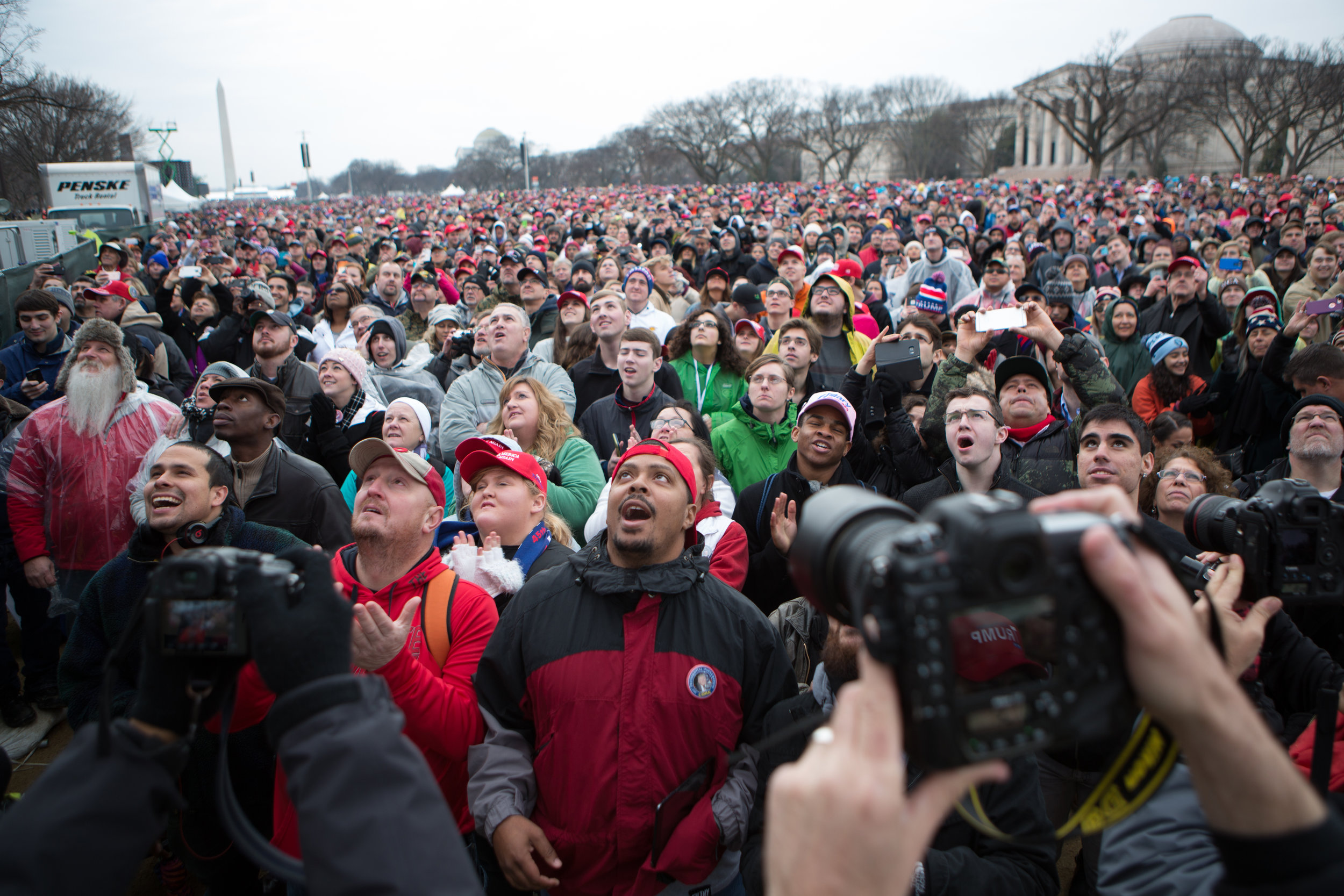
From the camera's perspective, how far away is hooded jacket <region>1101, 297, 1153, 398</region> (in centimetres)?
677

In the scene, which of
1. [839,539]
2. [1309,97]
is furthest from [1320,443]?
[1309,97]

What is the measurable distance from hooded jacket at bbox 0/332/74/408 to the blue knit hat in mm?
8168

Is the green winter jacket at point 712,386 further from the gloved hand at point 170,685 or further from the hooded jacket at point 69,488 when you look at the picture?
the gloved hand at point 170,685

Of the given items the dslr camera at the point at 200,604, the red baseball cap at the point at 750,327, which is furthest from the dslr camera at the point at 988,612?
the red baseball cap at the point at 750,327

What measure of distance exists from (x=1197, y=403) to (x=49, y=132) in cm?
3499

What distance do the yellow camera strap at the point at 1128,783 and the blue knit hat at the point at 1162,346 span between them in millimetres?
5831

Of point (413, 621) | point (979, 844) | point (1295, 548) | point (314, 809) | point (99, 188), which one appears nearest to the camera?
point (314, 809)

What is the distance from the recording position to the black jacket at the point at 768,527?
150 inches

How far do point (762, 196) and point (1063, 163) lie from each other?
58.0 metres

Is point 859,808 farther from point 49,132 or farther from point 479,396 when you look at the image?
point 49,132

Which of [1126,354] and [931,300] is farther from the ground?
[931,300]

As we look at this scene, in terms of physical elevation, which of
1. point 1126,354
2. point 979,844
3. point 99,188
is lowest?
point 979,844

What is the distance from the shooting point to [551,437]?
4.74 m

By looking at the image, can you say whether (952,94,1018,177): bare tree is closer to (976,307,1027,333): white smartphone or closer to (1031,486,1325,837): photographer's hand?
(976,307,1027,333): white smartphone
